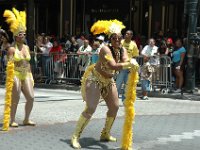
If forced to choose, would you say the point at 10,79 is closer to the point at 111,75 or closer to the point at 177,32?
the point at 111,75

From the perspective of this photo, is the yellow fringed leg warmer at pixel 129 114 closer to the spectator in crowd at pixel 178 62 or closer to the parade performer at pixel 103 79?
the parade performer at pixel 103 79

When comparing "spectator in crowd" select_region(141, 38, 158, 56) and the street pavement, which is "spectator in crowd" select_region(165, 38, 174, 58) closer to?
"spectator in crowd" select_region(141, 38, 158, 56)

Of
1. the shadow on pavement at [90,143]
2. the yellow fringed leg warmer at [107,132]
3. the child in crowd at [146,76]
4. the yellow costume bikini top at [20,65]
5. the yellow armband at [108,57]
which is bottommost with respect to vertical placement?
the shadow on pavement at [90,143]

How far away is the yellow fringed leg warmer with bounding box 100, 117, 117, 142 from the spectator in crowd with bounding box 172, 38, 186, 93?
766 centimetres

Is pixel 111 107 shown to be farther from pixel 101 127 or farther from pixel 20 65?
pixel 20 65

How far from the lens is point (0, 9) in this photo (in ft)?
99.1

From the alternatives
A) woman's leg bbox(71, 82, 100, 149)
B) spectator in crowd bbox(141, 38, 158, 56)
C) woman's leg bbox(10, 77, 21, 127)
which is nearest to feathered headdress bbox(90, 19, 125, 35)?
woman's leg bbox(71, 82, 100, 149)

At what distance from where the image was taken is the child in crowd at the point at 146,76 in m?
14.3

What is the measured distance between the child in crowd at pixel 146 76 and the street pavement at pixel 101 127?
625 mm

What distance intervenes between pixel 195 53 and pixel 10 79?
25.3ft

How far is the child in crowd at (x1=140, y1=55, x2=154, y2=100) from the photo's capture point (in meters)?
14.3

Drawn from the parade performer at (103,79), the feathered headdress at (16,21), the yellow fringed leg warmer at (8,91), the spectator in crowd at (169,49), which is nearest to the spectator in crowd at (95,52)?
the spectator in crowd at (169,49)

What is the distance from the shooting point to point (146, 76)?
575 inches

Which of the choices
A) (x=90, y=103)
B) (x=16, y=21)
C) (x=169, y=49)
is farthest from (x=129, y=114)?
(x=169, y=49)
